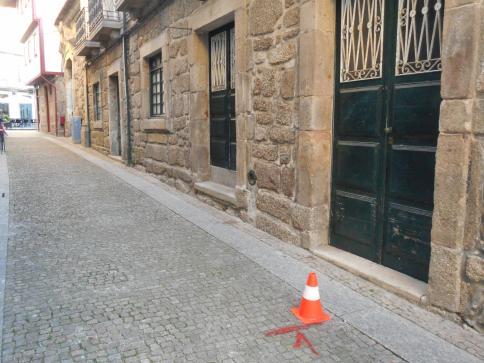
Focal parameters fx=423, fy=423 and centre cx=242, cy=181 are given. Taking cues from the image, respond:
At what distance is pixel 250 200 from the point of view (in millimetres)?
5480

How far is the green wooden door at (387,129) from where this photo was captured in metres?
3.28

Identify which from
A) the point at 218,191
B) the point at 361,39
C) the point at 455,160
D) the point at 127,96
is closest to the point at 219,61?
the point at 218,191

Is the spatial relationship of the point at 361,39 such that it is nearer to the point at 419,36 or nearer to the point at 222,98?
the point at 419,36

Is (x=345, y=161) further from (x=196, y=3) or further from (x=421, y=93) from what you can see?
(x=196, y=3)

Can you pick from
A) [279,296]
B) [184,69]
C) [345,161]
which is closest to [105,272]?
[279,296]

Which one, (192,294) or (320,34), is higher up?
(320,34)

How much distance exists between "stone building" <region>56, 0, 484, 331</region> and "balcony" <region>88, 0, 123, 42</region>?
4463 millimetres

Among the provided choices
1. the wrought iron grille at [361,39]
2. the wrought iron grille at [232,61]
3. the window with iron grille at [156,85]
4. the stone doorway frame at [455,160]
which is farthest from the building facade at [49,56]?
the stone doorway frame at [455,160]

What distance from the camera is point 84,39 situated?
46.7ft

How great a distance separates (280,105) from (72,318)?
9.90 feet

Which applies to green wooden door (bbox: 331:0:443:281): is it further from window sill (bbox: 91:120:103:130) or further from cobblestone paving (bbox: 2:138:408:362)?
window sill (bbox: 91:120:103:130)

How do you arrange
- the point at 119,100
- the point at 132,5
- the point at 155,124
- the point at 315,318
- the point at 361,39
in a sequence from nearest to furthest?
the point at 315,318, the point at 361,39, the point at 155,124, the point at 132,5, the point at 119,100

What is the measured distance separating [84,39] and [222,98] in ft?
32.2

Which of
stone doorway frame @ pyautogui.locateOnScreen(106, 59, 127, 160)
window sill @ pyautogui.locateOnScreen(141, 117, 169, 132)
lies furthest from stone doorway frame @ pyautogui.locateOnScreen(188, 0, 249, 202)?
stone doorway frame @ pyautogui.locateOnScreen(106, 59, 127, 160)
